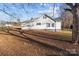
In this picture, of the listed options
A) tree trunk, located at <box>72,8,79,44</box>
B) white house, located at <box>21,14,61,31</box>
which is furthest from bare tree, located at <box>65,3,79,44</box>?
white house, located at <box>21,14,61,31</box>

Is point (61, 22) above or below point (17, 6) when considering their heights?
below

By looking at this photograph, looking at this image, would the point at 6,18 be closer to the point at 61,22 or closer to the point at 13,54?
the point at 13,54

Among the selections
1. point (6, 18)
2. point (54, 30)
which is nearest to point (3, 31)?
point (6, 18)

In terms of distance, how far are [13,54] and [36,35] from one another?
289 millimetres

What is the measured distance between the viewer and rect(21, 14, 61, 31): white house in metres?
1.78

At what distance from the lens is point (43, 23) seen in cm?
178

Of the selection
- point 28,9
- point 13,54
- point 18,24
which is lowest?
point 13,54

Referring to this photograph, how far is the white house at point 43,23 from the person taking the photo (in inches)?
69.9

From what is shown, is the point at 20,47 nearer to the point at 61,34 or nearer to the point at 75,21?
the point at 61,34

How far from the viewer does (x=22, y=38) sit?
5.91ft

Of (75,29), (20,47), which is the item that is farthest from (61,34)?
(20,47)

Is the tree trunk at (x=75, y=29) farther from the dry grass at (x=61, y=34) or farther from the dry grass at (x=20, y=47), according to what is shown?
the dry grass at (x=20, y=47)

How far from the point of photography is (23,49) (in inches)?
70.4

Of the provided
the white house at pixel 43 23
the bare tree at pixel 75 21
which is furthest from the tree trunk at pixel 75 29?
the white house at pixel 43 23
